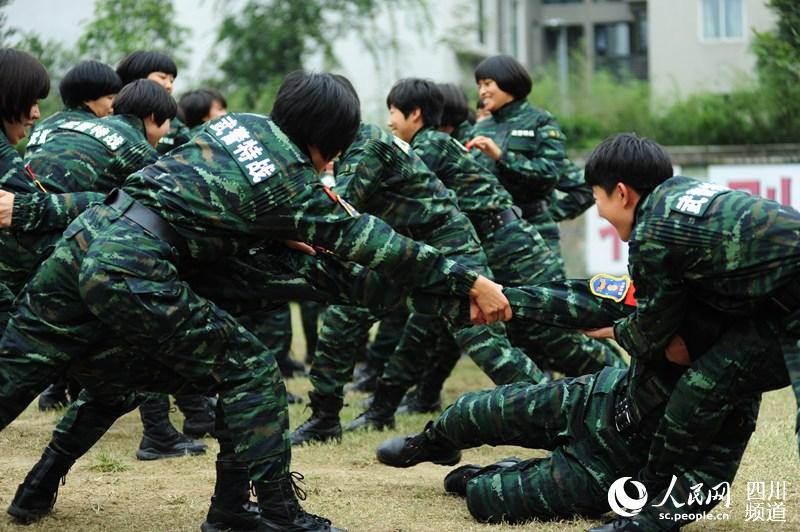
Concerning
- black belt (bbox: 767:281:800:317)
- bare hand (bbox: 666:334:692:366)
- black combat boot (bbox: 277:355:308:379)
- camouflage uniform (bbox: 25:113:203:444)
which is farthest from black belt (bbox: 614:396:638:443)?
black combat boot (bbox: 277:355:308:379)

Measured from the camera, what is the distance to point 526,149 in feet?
24.8

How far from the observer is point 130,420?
22.9 feet

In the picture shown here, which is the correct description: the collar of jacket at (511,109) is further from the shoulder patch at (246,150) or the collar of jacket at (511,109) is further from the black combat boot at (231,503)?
the black combat boot at (231,503)

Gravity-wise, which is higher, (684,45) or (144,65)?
(144,65)

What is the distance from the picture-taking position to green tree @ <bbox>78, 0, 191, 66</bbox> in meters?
13.5

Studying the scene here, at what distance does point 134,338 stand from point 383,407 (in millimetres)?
2870

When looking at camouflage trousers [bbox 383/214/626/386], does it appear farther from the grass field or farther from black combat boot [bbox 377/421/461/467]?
black combat boot [bbox 377/421/461/467]

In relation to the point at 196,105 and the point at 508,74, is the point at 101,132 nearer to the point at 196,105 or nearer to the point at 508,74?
the point at 196,105

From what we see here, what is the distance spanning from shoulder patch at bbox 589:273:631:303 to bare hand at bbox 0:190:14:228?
233 centimetres

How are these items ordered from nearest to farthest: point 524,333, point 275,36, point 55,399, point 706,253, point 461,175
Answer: point 706,253 → point 524,333 → point 461,175 → point 55,399 → point 275,36

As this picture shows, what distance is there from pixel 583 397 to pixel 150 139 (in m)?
2.83

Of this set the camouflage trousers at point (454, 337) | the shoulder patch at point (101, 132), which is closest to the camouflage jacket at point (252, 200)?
the camouflage trousers at point (454, 337)

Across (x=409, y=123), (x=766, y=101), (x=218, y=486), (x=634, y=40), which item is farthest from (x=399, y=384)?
(x=634, y=40)

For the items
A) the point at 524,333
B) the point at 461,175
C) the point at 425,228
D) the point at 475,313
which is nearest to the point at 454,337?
the point at 524,333
